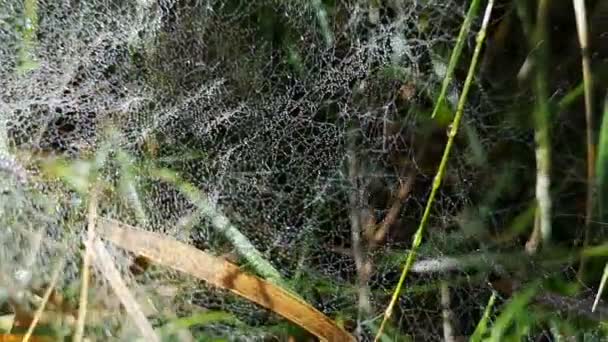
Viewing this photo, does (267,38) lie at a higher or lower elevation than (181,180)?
higher

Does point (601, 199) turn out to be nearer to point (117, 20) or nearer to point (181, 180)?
point (181, 180)

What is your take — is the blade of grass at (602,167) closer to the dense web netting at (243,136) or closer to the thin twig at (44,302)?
the dense web netting at (243,136)

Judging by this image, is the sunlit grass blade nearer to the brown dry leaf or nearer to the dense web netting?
the dense web netting

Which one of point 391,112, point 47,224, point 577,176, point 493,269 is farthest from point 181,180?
point 577,176

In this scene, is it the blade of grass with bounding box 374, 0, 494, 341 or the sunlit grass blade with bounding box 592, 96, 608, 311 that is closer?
the blade of grass with bounding box 374, 0, 494, 341

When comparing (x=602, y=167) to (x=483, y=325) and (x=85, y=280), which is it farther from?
(x=85, y=280)

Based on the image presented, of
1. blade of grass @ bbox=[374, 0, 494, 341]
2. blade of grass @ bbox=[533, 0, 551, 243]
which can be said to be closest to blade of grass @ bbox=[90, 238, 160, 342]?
blade of grass @ bbox=[374, 0, 494, 341]
